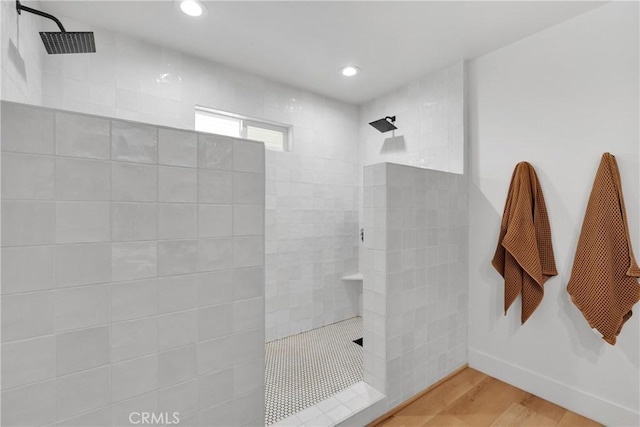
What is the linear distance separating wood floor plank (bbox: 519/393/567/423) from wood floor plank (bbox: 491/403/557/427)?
4 centimetres

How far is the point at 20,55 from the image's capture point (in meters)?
1.47

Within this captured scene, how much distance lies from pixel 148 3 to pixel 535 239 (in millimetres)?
2747

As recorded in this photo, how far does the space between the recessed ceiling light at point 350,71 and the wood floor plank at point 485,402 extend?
2517mm

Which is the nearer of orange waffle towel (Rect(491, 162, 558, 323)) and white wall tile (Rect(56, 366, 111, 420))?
white wall tile (Rect(56, 366, 111, 420))

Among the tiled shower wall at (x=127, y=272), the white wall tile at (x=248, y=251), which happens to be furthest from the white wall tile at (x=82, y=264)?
the white wall tile at (x=248, y=251)

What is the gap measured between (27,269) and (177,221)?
42cm

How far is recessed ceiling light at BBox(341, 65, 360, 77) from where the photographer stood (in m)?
2.43

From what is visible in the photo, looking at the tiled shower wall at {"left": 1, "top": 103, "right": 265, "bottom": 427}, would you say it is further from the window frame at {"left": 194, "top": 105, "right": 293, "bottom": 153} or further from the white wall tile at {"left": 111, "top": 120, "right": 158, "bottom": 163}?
the window frame at {"left": 194, "top": 105, "right": 293, "bottom": 153}

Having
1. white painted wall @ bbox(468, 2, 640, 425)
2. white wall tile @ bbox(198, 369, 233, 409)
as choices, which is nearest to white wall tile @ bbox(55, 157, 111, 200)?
white wall tile @ bbox(198, 369, 233, 409)

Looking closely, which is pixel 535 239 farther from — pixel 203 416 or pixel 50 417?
pixel 50 417

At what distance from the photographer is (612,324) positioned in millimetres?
1573

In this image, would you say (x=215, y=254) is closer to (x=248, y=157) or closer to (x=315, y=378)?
(x=248, y=157)

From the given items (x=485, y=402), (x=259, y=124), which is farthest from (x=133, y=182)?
(x=485, y=402)

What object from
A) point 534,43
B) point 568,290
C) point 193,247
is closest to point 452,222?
point 568,290
